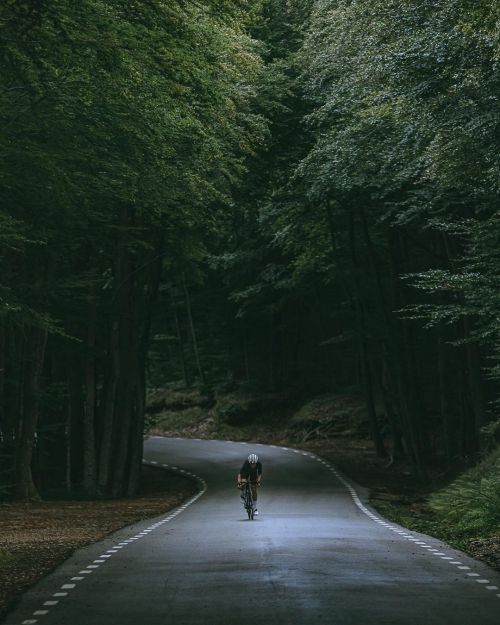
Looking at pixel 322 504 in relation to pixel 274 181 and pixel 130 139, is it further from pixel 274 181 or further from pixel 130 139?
pixel 130 139

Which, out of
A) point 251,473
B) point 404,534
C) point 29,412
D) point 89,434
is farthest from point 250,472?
point 89,434

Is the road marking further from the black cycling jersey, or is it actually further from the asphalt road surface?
the black cycling jersey

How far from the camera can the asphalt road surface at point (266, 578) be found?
10.9 meters

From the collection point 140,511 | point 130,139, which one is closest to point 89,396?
point 140,511

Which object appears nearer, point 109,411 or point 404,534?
point 404,534

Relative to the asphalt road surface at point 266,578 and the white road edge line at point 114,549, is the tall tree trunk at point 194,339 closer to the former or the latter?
the white road edge line at point 114,549

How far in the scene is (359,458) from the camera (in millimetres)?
50031

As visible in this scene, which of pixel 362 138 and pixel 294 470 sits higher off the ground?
pixel 362 138

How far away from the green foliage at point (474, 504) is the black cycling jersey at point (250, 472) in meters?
4.40

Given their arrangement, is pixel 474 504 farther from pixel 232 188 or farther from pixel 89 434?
pixel 232 188

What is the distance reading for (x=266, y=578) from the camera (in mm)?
13656

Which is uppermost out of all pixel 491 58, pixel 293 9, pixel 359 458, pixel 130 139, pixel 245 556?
pixel 293 9

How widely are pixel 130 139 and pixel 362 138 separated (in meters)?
12.3

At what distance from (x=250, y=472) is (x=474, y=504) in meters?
5.99
